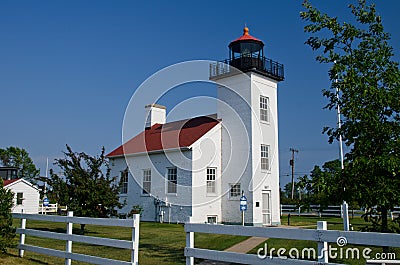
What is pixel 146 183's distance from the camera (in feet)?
83.7

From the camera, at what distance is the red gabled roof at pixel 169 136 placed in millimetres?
23547

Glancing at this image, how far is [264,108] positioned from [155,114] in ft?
32.4

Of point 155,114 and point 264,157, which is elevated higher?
point 155,114

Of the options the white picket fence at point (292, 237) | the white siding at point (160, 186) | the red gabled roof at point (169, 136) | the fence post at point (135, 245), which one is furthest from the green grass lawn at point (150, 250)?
the red gabled roof at point (169, 136)

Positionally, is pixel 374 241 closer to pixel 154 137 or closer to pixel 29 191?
pixel 154 137

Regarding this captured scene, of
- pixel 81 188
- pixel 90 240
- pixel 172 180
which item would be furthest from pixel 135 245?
pixel 172 180

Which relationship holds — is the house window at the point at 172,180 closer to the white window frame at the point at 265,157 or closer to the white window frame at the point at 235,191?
the white window frame at the point at 235,191

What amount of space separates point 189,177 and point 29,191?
23.5 m

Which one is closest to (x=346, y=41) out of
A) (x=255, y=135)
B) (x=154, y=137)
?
(x=255, y=135)

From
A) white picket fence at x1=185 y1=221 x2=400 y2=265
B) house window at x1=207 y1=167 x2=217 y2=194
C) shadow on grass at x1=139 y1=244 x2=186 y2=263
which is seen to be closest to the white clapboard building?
house window at x1=207 y1=167 x2=217 y2=194

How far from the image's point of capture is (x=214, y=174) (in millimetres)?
23391

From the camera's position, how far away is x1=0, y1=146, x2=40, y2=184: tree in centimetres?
7562

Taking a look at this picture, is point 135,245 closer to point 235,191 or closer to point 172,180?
point 235,191

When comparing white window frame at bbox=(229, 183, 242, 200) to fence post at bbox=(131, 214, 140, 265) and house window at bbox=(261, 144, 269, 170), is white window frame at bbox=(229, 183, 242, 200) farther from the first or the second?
fence post at bbox=(131, 214, 140, 265)
